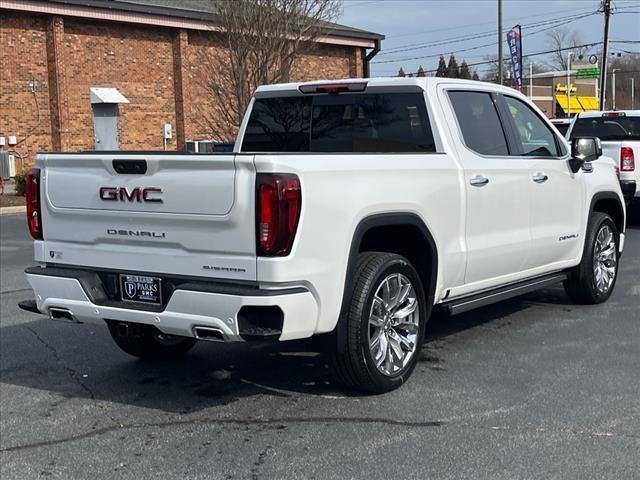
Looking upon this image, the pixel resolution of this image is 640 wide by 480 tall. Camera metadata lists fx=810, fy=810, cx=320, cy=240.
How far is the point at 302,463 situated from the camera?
4.07 m

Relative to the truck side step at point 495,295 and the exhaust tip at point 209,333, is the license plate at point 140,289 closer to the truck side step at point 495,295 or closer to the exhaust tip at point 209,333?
the exhaust tip at point 209,333

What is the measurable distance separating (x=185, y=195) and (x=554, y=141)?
377 centimetres

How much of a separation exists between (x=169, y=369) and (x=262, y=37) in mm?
16391

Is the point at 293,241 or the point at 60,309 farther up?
the point at 293,241

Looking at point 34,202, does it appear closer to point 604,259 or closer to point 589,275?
point 589,275

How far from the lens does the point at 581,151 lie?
699cm

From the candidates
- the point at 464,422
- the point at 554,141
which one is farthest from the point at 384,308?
the point at 554,141

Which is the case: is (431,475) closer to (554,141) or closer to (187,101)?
(554,141)

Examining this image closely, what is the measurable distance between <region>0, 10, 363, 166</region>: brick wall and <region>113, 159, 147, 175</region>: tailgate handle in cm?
1788

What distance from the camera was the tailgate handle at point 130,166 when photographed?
4.63 metres

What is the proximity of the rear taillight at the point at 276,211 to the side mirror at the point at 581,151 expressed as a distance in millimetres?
3559

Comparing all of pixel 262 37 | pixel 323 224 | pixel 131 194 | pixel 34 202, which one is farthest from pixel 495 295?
pixel 262 37

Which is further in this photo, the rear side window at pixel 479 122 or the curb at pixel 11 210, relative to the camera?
the curb at pixel 11 210

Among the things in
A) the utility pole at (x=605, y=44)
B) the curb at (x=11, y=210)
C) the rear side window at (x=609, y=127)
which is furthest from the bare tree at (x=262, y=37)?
the utility pole at (x=605, y=44)
